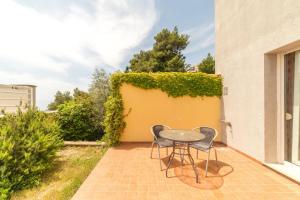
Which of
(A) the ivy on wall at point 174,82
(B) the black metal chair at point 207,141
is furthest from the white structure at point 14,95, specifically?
(B) the black metal chair at point 207,141

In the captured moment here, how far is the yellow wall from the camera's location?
8.07m

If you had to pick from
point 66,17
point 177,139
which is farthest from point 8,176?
point 66,17

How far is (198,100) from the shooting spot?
823cm

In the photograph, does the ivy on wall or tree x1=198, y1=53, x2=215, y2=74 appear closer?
the ivy on wall

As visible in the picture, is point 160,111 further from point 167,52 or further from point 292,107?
point 167,52

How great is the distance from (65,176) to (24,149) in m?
1.13

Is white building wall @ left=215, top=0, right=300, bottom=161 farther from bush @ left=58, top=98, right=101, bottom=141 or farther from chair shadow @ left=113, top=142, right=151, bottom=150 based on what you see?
bush @ left=58, top=98, right=101, bottom=141

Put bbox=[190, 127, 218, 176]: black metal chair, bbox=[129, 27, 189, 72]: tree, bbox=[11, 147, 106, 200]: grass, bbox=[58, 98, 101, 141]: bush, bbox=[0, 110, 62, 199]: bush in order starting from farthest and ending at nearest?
1. bbox=[129, 27, 189, 72]: tree
2. bbox=[58, 98, 101, 141]: bush
3. bbox=[190, 127, 218, 176]: black metal chair
4. bbox=[0, 110, 62, 199]: bush
5. bbox=[11, 147, 106, 200]: grass

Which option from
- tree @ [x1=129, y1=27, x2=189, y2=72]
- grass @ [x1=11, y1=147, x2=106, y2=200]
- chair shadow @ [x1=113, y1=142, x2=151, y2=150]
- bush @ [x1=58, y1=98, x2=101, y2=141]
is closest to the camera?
grass @ [x1=11, y1=147, x2=106, y2=200]

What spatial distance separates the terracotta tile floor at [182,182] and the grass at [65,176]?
0.25 m

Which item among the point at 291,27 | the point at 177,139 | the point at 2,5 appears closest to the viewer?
the point at 291,27

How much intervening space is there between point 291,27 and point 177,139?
3375mm

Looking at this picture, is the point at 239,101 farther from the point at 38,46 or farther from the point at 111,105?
the point at 38,46

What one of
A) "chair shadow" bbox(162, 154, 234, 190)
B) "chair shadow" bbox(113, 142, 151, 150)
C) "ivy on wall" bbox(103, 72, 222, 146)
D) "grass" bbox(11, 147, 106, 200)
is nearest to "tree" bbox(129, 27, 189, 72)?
"ivy on wall" bbox(103, 72, 222, 146)
